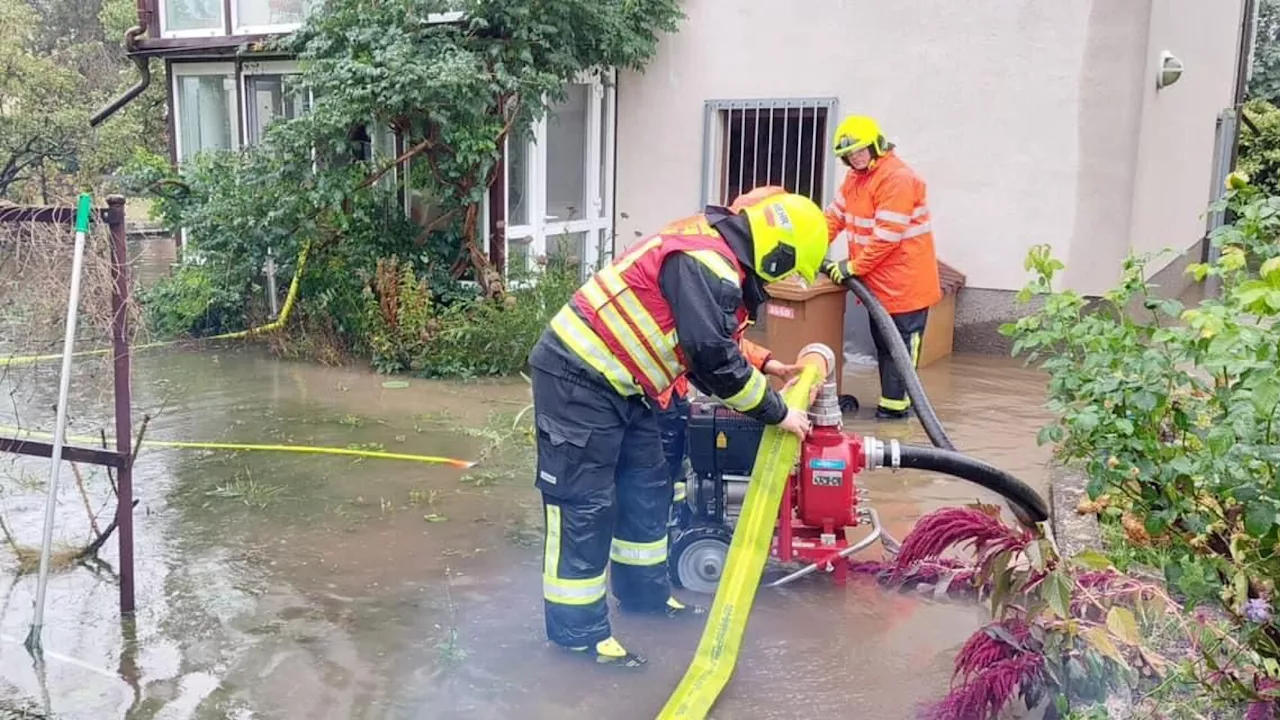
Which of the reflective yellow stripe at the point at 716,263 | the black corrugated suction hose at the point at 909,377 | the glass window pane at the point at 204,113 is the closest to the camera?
the reflective yellow stripe at the point at 716,263

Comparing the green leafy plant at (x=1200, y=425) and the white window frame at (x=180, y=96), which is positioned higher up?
the white window frame at (x=180, y=96)

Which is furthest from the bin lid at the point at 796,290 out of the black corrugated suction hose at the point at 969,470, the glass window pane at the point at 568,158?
the glass window pane at the point at 568,158

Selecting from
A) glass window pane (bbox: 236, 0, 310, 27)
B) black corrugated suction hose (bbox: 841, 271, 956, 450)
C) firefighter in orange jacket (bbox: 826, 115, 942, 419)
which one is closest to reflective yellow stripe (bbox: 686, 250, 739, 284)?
black corrugated suction hose (bbox: 841, 271, 956, 450)

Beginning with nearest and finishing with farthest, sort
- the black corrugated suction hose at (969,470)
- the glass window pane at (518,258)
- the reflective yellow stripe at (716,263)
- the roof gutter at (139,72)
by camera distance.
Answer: the reflective yellow stripe at (716,263)
the black corrugated suction hose at (969,470)
the glass window pane at (518,258)
the roof gutter at (139,72)

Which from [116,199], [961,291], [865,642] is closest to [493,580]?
[865,642]

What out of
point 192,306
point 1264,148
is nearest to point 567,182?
point 192,306

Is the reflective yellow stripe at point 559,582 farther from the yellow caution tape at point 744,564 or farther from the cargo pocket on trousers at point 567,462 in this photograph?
the yellow caution tape at point 744,564

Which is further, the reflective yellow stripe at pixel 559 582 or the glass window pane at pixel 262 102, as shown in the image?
the glass window pane at pixel 262 102

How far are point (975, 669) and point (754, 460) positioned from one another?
114cm

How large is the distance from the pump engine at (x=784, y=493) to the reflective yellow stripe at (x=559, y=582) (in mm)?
621

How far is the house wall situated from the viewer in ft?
27.3

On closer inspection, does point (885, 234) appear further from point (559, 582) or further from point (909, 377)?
point (559, 582)

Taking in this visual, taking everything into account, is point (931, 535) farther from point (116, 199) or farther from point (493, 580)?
point (116, 199)

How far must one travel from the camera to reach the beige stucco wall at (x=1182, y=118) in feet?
28.3
